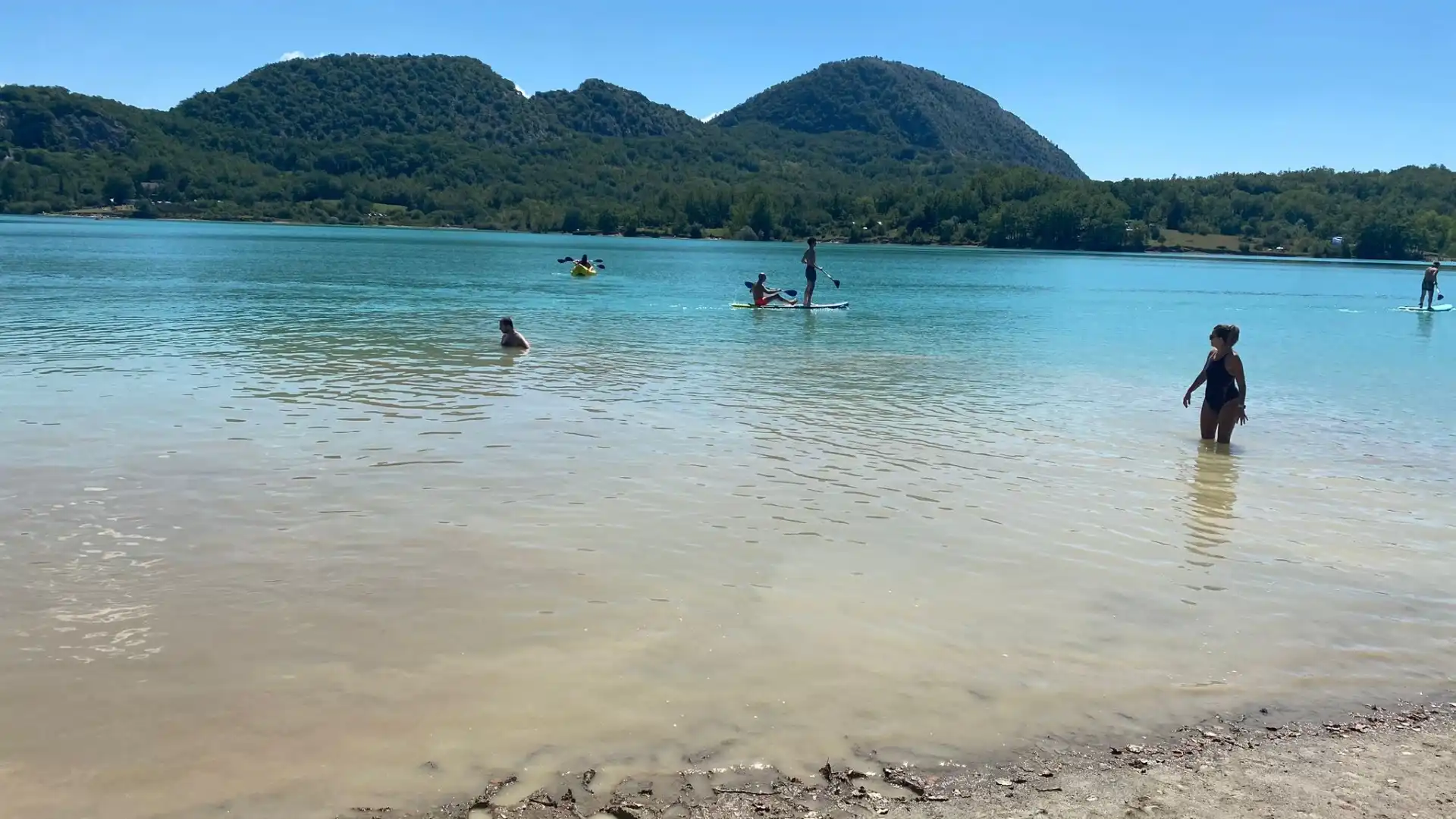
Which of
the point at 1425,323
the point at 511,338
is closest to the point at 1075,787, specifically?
the point at 511,338

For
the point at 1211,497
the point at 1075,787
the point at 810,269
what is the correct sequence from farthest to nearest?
1. the point at 810,269
2. the point at 1211,497
3. the point at 1075,787

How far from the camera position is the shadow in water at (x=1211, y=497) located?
9.38 m

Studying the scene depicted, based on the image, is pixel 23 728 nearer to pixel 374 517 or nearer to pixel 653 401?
pixel 374 517

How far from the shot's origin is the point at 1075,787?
5.02 m

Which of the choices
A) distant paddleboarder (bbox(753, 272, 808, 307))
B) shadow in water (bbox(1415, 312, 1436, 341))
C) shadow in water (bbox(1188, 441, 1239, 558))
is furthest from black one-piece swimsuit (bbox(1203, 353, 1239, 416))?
shadow in water (bbox(1415, 312, 1436, 341))

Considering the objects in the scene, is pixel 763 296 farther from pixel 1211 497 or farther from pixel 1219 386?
pixel 1211 497

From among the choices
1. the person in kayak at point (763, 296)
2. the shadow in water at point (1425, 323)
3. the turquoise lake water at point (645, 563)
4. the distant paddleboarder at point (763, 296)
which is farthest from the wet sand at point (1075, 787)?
the shadow in water at point (1425, 323)

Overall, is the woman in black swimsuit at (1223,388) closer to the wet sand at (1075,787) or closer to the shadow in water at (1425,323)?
the wet sand at (1075,787)

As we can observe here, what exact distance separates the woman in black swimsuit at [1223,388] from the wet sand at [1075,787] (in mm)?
8434

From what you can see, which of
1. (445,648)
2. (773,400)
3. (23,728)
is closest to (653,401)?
(773,400)

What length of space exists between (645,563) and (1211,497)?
6.08 metres

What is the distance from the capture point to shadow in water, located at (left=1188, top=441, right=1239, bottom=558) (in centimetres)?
938

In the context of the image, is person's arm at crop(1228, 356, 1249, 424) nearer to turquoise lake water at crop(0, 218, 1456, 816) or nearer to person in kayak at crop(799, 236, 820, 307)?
turquoise lake water at crop(0, 218, 1456, 816)

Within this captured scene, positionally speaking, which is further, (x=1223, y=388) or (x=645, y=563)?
(x=1223, y=388)
